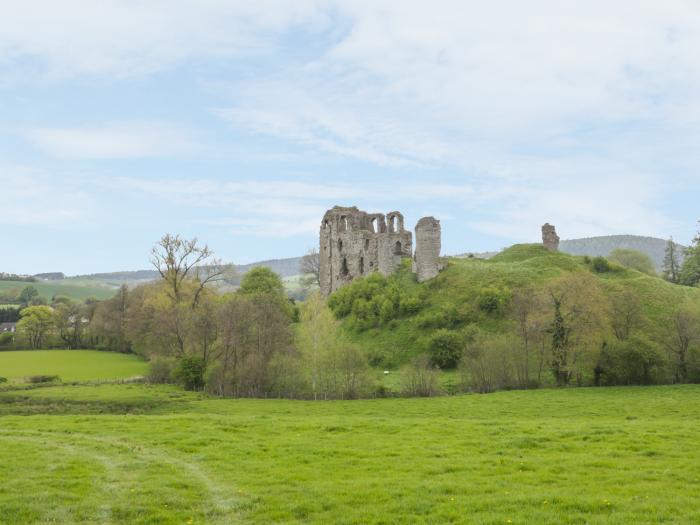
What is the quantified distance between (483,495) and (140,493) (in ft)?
27.7

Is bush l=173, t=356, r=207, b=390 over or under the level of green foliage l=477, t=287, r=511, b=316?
under

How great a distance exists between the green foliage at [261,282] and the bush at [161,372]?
3328cm

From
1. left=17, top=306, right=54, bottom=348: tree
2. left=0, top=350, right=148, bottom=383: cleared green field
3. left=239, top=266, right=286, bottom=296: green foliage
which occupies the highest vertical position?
left=239, top=266, right=286, bottom=296: green foliage

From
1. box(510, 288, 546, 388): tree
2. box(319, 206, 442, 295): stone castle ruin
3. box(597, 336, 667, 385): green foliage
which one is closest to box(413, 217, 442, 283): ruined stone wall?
box(319, 206, 442, 295): stone castle ruin

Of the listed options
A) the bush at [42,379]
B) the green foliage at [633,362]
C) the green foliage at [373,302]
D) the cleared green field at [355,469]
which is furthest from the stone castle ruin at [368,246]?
the cleared green field at [355,469]

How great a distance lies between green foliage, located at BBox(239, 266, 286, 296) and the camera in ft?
290

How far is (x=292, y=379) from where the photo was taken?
1750 inches

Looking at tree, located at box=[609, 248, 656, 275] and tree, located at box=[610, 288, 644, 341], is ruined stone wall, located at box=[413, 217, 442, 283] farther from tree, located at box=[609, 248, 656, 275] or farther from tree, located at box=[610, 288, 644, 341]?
tree, located at box=[609, 248, 656, 275]

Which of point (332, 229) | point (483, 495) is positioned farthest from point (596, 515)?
point (332, 229)

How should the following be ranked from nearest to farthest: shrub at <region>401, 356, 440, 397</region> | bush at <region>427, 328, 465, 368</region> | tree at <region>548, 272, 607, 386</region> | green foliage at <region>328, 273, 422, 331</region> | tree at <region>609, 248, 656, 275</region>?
shrub at <region>401, 356, 440, 397</region>, tree at <region>548, 272, 607, 386</region>, bush at <region>427, 328, 465, 368</region>, green foliage at <region>328, 273, 422, 331</region>, tree at <region>609, 248, 656, 275</region>

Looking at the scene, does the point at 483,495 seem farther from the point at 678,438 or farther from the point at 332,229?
the point at 332,229

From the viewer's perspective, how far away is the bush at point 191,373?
160 ft

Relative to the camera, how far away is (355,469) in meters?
18.9

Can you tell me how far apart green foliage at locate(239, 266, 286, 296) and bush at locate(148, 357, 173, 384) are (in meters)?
33.3
